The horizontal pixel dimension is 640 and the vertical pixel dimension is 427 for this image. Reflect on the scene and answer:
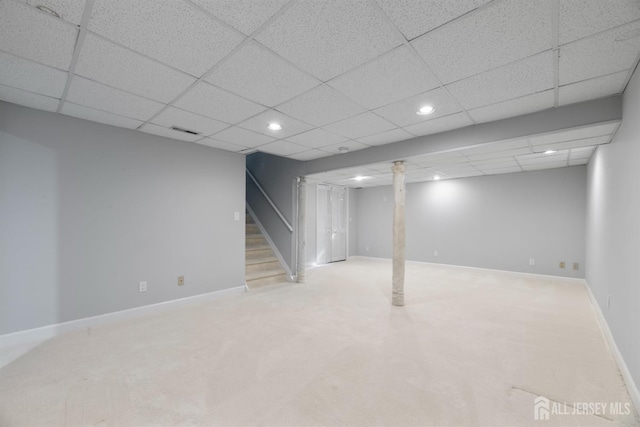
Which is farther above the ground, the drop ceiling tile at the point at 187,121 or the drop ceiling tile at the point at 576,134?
the drop ceiling tile at the point at 187,121

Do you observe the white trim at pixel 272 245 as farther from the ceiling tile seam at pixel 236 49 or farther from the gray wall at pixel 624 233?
the gray wall at pixel 624 233

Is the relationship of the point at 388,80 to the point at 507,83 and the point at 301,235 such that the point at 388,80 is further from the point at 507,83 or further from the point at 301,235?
the point at 301,235

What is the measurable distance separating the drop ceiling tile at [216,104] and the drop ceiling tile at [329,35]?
0.84 metres

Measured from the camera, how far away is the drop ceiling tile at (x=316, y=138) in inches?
136

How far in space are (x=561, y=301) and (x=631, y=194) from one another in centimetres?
276

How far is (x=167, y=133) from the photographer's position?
11.6ft

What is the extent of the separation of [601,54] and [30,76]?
417 centimetres

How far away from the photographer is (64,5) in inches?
55.9

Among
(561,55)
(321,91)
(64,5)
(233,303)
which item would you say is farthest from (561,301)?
(64,5)

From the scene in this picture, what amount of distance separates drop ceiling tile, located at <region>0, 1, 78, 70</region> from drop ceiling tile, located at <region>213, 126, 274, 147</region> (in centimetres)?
161

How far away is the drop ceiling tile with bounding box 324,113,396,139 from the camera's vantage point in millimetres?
2943

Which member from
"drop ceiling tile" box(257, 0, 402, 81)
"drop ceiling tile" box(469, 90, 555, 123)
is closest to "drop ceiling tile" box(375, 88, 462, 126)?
"drop ceiling tile" box(469, 90, 555, 123)

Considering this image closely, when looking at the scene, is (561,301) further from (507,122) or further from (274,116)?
(274,116)

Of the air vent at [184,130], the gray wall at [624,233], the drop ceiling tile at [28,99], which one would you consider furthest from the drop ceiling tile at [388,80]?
the drop ceiling tile at [28,99]
